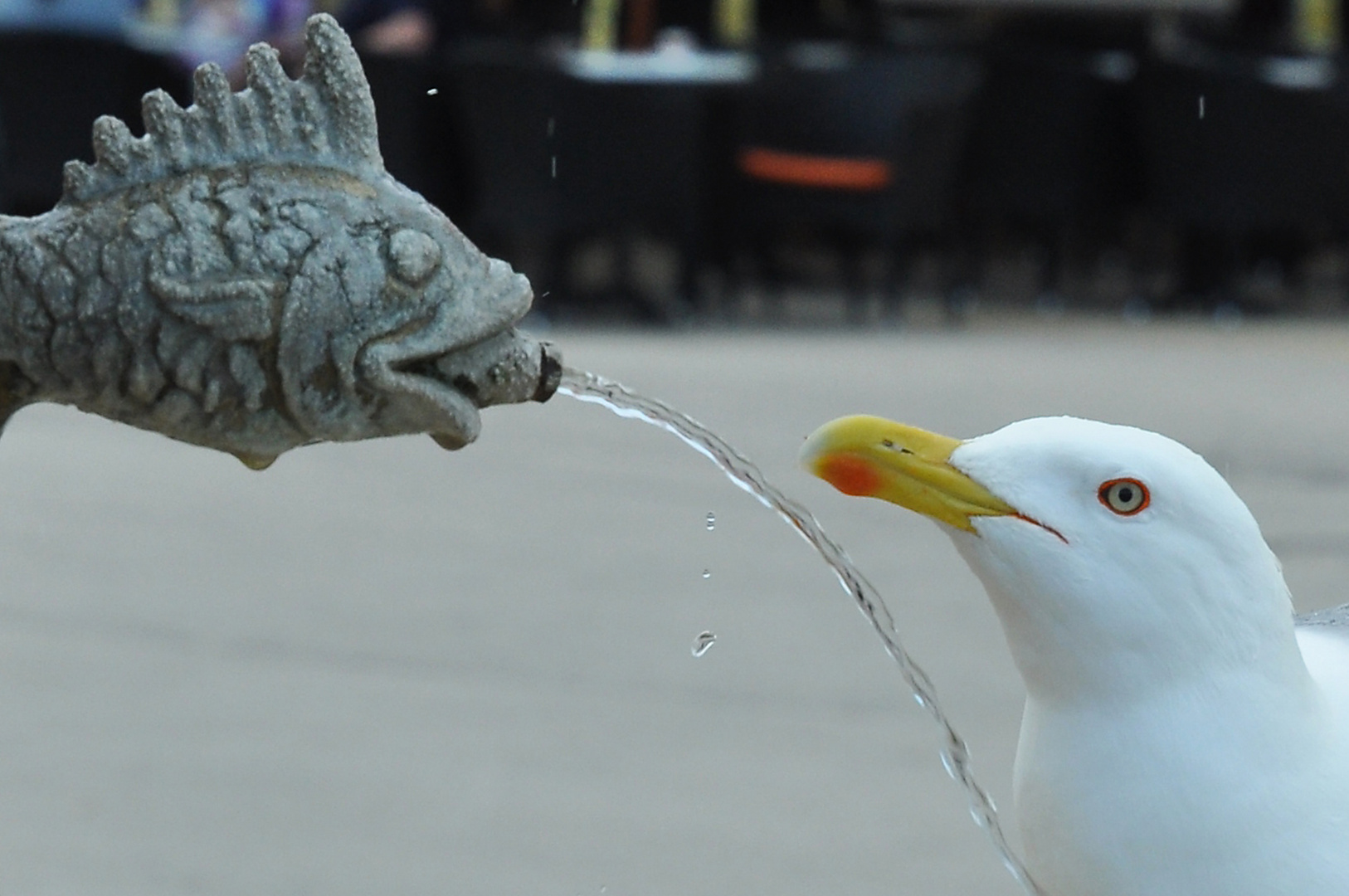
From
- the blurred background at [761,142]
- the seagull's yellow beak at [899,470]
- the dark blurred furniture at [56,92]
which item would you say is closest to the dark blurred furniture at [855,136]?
the blurred background at [761,142]

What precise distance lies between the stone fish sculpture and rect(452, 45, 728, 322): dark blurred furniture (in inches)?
338

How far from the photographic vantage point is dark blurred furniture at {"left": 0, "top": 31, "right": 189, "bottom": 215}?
10719 millimetres

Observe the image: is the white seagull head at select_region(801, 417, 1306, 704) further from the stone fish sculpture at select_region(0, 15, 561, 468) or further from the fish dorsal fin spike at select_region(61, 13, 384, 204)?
the fish dorsal fin spike at select_region(61, 13, 384, 204)

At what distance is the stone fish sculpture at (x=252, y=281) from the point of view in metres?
1.72

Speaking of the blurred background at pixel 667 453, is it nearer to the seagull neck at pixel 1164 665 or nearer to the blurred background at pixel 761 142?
the blurred background at pixel 761 142

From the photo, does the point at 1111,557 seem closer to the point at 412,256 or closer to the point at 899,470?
the point at 899,470

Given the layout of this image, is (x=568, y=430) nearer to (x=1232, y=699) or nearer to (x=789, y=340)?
(x=789, y=340)

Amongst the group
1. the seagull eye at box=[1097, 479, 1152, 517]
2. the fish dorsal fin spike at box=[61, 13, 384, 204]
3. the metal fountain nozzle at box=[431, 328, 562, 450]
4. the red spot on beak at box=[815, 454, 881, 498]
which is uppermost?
the fish dorsal fin spike at box=[61, 13, 384, 204]

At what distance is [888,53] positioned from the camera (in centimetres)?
1106

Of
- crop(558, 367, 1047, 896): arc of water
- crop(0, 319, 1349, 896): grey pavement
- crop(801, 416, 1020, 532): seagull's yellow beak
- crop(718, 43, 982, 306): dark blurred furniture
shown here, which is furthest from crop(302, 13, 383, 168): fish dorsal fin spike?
crop(718, 43, 982, 306): dark blurred furniture

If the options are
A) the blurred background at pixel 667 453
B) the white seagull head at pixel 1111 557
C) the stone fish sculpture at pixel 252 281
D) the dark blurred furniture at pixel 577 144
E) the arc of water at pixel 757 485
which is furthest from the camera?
the dark blurred furniture at pixel 577 144

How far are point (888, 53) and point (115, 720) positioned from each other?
7617mm

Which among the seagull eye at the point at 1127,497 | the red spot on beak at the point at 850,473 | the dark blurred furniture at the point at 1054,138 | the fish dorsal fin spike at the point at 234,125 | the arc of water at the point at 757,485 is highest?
the fish dorsal fin spike at the point at 234,125

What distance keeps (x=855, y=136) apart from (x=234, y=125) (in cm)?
918
